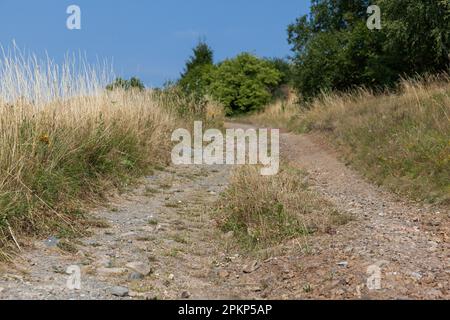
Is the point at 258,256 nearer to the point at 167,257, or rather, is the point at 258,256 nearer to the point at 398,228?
the point at 167,257

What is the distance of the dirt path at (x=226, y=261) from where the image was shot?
400 cm

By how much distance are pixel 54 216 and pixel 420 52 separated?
41.2ft

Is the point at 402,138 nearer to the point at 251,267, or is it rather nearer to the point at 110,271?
the point at 251,267

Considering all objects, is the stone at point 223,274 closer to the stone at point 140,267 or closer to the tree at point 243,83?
the stone at point 140,267

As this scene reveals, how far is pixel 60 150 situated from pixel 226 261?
8.67 ft

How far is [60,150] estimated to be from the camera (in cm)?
645

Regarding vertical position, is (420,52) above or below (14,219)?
above

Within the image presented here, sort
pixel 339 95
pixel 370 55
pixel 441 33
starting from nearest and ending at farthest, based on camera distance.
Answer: pixel 441 33, pixel 370 55, pixel 339 95

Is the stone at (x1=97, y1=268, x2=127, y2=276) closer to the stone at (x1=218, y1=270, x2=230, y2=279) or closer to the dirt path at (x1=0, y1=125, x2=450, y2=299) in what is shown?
the dirt path at (x1=0, y1=125, x2=450, y2=299)

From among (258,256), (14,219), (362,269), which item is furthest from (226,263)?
(14,219)

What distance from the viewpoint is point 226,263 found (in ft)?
16.5

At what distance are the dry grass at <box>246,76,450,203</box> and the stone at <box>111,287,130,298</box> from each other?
4232 mm

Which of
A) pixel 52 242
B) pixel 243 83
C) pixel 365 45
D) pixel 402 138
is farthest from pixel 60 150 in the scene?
pixel 243 83

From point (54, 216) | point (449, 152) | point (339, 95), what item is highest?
point (339, 95)
